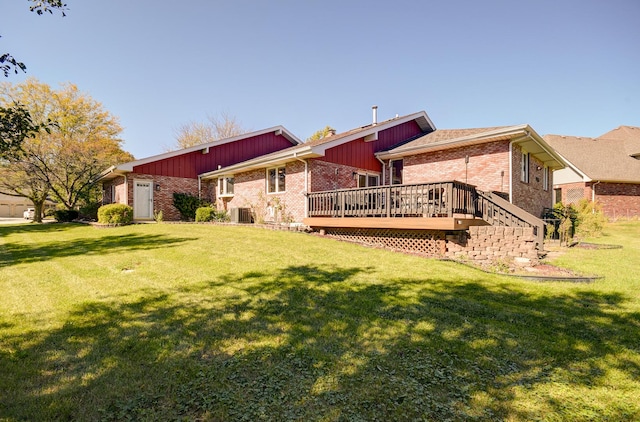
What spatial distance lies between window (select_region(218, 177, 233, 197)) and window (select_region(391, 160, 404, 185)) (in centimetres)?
925

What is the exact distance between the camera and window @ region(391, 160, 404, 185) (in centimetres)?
1598

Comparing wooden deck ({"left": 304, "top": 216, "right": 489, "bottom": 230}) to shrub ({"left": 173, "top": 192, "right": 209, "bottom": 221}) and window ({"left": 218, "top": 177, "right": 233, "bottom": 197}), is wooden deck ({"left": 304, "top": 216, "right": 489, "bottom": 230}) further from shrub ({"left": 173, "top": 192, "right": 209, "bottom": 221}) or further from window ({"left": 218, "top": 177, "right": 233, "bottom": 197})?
shrub ({"left": 173, "top": 192, "right": 209, "bottom": 221})

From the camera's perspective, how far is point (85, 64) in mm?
12117

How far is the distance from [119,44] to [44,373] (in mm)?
13539

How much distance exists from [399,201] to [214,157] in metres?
14.2

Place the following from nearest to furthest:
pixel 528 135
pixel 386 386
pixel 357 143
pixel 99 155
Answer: pixel 386 386 < pixel 528 135 < pixel 357 143 < pixel 99 155

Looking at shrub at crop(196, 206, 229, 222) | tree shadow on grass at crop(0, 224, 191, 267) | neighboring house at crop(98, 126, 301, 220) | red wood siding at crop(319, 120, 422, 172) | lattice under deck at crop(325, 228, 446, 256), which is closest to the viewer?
tree shadow on grass at crop(0, 224, 191, 267)

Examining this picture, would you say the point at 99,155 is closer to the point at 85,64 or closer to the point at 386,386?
the point at 85,64

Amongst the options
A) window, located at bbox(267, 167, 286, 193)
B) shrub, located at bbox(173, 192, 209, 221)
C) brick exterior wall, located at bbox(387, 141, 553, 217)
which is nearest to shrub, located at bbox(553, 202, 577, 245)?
brick exterior wall, located at bbox(387, 141, 553, 217)

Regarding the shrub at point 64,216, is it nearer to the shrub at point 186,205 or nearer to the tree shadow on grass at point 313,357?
the shrub at point 186,205

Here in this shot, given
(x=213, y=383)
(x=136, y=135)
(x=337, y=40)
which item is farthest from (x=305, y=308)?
(x=136, y=135)

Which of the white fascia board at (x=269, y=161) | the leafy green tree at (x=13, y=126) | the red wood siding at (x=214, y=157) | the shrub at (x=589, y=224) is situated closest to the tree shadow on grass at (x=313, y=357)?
the leafy green tree at (x=13, y=126)

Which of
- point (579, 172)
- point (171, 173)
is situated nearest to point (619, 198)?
point (579, 172)

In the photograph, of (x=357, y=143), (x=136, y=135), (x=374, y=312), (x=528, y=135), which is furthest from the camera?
(x=136, y=135)
